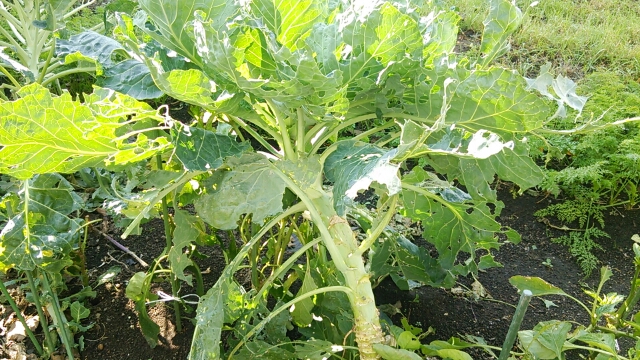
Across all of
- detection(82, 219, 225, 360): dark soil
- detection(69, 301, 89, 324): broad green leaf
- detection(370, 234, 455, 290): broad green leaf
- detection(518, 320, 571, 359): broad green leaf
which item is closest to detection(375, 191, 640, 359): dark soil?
detection(370, 234, 455, 290): broad green leaf

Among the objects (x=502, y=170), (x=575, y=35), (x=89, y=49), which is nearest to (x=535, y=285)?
(x=502, y=170)

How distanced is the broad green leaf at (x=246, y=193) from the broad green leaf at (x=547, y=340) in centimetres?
63

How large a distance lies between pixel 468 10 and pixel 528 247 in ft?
8.43

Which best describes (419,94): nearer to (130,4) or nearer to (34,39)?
(130,4)

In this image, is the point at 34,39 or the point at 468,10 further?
the point at 468,10

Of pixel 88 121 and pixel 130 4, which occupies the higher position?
pixel 130 4

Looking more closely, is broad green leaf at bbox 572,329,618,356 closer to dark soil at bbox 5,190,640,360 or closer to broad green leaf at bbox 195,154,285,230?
dark soil at bbox 5,190,640,360

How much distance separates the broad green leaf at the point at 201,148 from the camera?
1117mm

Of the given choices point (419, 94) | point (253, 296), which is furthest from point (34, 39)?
point (419, 94)

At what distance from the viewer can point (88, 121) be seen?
3.50 ft

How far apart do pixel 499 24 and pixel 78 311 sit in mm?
1535

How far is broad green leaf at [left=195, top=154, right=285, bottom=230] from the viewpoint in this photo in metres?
1.23

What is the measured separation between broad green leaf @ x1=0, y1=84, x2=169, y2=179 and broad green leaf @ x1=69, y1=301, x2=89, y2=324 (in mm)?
807

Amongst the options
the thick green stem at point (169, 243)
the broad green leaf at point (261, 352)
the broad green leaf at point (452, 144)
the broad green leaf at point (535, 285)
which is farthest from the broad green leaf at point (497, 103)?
the thick green stem at point (169, 243)
